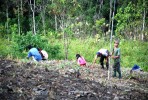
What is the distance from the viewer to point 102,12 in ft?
→ 98.7

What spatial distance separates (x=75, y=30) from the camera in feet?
74.0

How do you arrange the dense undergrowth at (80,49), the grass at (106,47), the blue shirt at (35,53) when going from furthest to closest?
the grass at (106,47) < the dense undergrowth at (80,49) < the blue shirt at (35,53)

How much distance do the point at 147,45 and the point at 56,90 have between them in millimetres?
13490

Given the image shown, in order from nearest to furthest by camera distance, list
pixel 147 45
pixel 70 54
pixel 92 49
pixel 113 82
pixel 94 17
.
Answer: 1. pixel 113 82
2. pixel 70 54
3. pixel 92 49
4. pixel 147 45
5. pixel 94 17

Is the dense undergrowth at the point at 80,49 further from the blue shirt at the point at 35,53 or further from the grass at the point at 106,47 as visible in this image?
the blue shirt at the point at 35,53

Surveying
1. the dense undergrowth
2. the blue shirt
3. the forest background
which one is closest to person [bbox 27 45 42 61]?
the blue shirt

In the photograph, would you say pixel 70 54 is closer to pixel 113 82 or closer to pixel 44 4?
pixel 113 82

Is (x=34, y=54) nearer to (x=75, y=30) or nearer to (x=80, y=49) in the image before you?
(x=80, y=49)

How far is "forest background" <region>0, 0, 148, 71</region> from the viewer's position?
542 inches

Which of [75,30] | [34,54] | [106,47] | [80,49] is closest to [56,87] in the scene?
[34,54]

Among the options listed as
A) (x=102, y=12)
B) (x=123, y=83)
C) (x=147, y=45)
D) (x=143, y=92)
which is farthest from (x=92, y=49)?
(x=102, y=12)

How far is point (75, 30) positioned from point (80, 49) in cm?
647

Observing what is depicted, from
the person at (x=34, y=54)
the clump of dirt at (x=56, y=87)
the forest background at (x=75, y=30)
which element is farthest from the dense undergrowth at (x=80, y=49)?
the clump of dirt at (x=56, y=87)

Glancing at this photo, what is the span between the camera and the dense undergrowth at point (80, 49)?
1355 centimetres
